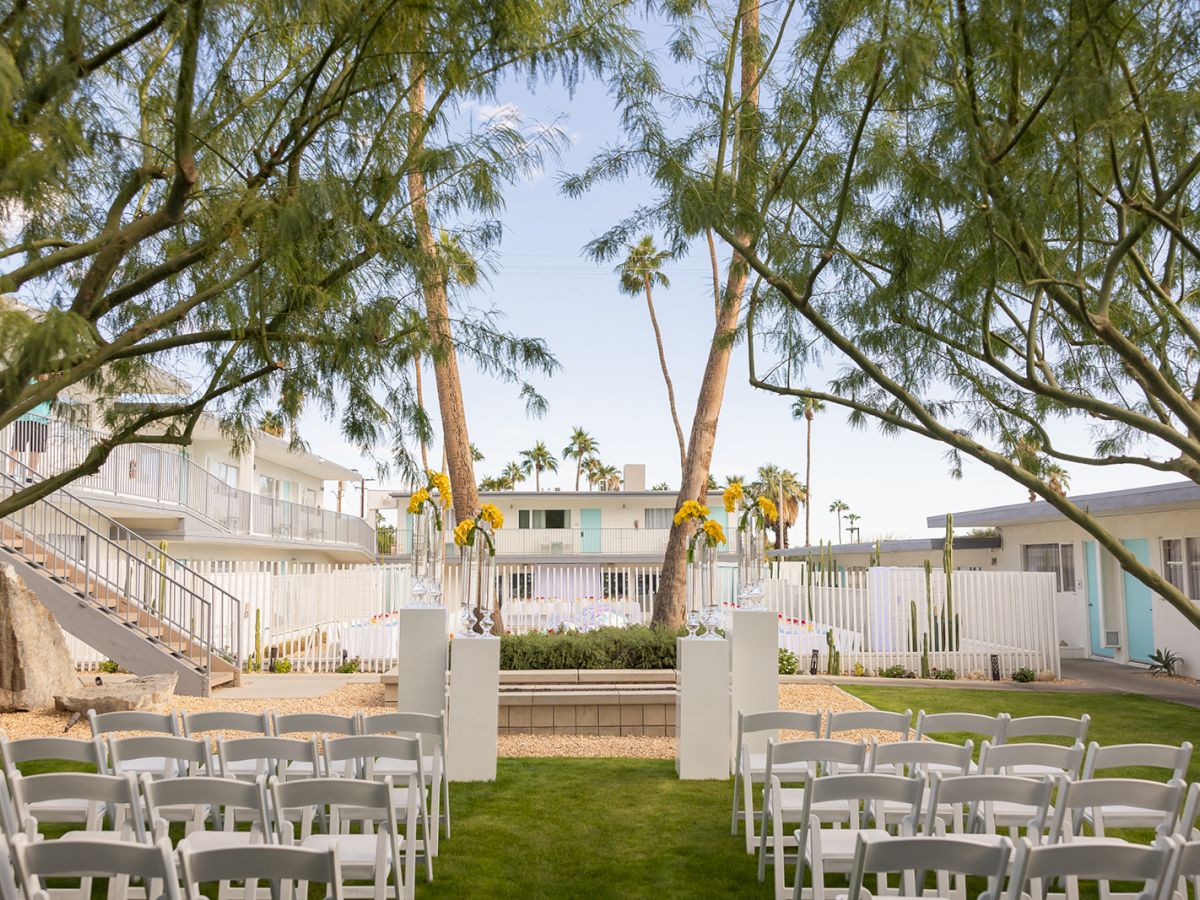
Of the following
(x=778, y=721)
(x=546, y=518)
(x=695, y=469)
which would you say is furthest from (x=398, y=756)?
(x=546, y=518)

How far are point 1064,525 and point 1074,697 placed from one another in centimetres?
619

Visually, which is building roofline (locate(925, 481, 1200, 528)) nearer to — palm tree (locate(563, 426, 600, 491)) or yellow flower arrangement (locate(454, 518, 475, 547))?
yellow flower arrangement (locate(454, 518, 475, 547))

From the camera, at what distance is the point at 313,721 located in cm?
557

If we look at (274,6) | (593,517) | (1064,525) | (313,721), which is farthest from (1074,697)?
(593,517)

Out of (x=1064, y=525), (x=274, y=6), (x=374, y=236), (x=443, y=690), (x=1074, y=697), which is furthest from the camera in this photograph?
(x=1064, y=525)

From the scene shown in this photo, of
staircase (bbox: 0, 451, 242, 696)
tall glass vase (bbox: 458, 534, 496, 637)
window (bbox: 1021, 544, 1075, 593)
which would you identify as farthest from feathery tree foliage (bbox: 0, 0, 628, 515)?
window (bbox: 1021, 544, 1075, 593)

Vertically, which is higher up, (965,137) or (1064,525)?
(965,137)

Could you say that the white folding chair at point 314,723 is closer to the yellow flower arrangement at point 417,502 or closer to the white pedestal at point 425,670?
the white pedestal at point 425,670

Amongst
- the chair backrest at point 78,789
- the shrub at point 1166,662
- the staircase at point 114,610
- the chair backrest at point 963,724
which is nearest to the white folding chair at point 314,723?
the chair backrest at point 78,789

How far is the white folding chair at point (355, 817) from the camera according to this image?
3.79 meters

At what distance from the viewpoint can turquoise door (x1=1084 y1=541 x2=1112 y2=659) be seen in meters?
17.3

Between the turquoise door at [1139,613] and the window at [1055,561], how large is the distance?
1.21 m

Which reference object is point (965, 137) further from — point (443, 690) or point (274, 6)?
point (443, 690)

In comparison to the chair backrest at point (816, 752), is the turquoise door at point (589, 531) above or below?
above
